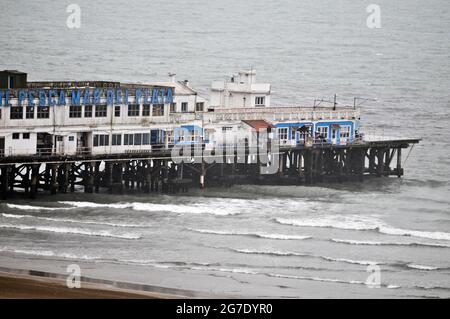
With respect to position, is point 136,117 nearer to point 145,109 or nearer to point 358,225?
point 145,109

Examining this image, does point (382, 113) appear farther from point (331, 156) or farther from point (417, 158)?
point (331, 156)

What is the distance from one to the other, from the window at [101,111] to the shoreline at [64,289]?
922 inches

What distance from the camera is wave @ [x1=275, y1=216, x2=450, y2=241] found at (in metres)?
85.3

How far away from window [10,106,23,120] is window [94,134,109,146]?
5175 mm

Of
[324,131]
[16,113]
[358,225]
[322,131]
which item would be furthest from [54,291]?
[324,131]

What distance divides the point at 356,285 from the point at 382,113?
77.4 m

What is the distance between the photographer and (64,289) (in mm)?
65312

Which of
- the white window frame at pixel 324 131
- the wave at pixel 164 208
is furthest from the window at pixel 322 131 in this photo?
the wave at pixel 164 208

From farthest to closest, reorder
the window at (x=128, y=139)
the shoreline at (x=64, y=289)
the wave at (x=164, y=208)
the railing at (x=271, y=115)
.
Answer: the railing at (x=271, y=115) → the window at (x=128, y=139) → the wave at (x=164, y=208) → the shoreline at (x=64, y=289)

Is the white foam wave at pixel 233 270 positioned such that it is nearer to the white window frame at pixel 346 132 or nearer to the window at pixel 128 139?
the window at pixel 128 139

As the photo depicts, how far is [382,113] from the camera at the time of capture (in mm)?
146875

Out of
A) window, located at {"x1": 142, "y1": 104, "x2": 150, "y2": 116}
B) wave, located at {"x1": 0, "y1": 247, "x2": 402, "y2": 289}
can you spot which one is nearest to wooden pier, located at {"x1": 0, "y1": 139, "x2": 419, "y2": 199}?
window, located at {"x1": 142, "y1": 104, "x2": 150, "y2": 116}

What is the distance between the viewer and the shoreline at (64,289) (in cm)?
6406
